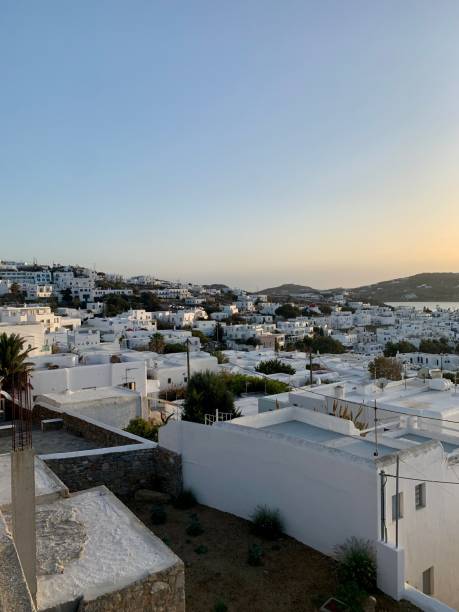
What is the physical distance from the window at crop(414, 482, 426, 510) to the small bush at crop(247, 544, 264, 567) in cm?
269

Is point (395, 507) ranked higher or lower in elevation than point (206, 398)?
lower

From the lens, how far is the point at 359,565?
23.8ft

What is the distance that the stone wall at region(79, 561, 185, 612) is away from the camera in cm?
471

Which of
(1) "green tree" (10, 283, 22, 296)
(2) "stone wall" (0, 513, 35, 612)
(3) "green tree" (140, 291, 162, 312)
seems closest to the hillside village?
(2) "stone wall" (0, 513, 35, 612)

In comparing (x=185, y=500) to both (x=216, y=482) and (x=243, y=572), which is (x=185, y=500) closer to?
(x=216, y=482)

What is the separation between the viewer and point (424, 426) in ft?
41.0

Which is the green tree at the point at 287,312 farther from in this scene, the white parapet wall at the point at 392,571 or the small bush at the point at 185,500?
the white parapet wall at the point at 392,571

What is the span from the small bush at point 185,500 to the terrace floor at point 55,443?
8.94 feet

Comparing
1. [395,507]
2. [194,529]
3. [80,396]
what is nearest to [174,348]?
[80,396]

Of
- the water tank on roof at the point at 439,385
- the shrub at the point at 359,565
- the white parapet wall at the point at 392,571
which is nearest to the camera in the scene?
the white parapet wall at the point at 392,571

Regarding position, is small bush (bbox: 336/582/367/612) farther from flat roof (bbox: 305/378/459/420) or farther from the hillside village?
flat roof (bbox: 305/378/459/420)

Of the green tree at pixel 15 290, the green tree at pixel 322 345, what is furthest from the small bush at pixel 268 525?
the green tree at pixel 15 290

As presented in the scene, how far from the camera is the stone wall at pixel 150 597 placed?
4.71m

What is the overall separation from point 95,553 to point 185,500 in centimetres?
494
